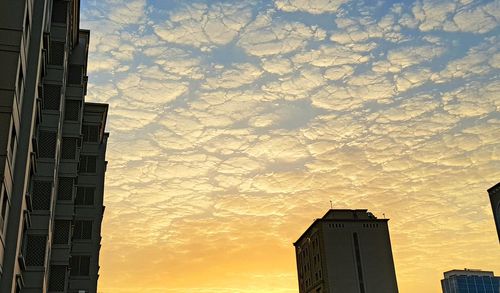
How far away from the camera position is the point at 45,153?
40.4 metres

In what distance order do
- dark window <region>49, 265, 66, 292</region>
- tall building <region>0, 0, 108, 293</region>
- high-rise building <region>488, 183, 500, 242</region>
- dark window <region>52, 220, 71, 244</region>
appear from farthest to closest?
high-rise building <region>488, 183, 500, 242</region> → dark window <region>52, 220, 71, 244</region> → dark window <region>49, 265, 66, 292</region> → tall building <region>0, 0, 108, 293</region>

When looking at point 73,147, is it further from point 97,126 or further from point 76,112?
point 97,126

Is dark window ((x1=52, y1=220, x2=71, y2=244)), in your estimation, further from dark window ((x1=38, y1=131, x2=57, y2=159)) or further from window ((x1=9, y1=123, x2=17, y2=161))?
window ((x1=9, y1=123, x2=17, y2=161))

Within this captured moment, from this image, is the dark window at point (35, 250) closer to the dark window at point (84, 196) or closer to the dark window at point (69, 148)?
the dark window at point (69, 148)

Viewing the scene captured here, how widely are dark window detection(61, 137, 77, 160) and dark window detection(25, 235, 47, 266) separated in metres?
13.2

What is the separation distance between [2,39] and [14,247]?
10.9m

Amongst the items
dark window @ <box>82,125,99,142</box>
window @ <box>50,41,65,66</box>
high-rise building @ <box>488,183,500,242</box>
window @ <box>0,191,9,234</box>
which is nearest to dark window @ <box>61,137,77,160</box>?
window @ <box>50,41,65,66</box>

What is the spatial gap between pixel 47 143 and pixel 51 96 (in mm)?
3951

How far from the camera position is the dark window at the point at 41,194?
38.6 m

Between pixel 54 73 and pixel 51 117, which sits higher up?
pixel 54 73

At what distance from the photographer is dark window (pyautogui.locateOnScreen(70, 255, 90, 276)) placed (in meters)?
56.5

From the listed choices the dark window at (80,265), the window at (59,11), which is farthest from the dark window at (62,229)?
the window at (59,11)

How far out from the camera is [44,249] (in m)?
37.0

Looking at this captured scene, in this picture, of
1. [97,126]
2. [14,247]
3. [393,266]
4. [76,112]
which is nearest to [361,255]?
[393,266]
